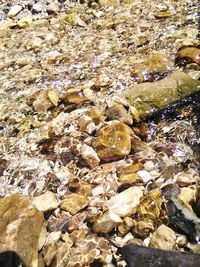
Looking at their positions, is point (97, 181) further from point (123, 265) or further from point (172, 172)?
point (123, 265)

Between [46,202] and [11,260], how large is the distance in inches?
32.9

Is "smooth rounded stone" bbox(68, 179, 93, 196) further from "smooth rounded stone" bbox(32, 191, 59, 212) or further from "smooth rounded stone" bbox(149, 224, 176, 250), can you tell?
"smooth rounded stone" bbox(149, 224, 176, 250)

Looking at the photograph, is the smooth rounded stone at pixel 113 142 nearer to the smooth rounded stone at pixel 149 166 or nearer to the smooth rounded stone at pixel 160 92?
the smooth rounded stone at pixel 149 166

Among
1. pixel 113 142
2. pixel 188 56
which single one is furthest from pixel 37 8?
pixel 113 142

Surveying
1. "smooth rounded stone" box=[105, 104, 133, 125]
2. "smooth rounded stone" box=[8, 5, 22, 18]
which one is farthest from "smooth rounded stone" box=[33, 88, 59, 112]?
"smooth rounded stone" box=[8, 5, 22, 18]

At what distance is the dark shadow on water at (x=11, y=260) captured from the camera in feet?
10.8

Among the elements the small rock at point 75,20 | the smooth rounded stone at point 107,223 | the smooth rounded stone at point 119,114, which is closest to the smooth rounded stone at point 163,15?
the small rock at point 75,20

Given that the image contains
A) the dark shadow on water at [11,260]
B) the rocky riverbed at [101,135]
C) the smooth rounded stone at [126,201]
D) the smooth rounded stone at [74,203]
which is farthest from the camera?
the smooth rounded stone at [74,203]

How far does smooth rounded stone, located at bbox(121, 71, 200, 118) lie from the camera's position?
16.2ft

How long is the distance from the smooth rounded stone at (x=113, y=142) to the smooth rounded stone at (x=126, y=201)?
0.59 meters

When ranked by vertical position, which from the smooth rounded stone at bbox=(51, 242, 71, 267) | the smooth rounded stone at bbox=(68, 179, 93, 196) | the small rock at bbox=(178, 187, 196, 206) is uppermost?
the small rock at bbox=(178, 187, 196, 206)

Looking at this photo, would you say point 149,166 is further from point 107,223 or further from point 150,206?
point 107,223

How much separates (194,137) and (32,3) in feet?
19.2

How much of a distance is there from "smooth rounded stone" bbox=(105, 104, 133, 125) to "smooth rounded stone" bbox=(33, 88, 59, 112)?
96 cm
